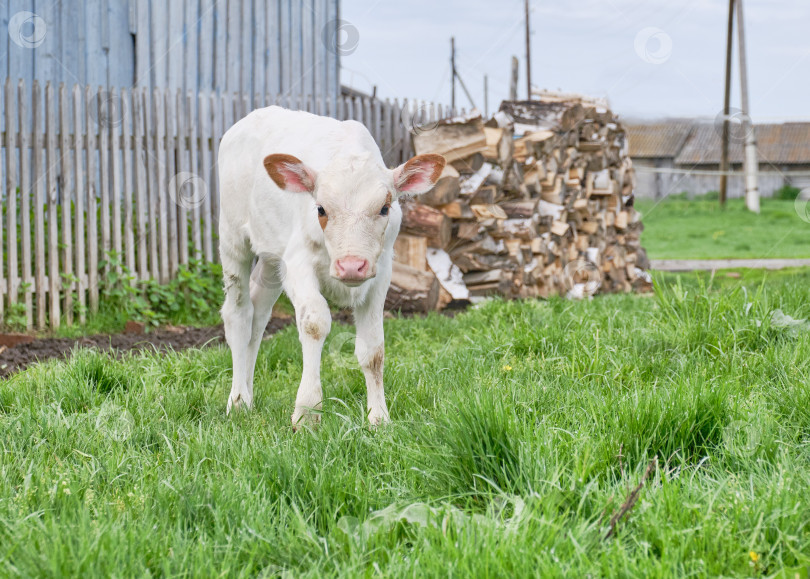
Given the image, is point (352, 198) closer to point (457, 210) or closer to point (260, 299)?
Answer: point (260, 299)

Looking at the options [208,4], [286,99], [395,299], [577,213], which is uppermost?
[208,4]

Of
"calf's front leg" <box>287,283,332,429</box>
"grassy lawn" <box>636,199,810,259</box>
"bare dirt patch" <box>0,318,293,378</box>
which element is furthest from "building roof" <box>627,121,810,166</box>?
"calf's front leg" <box>287,283,332,429</box>

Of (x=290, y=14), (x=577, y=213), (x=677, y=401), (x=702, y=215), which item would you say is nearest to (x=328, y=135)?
(x=677, y=401)

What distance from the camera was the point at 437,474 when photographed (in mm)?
2443

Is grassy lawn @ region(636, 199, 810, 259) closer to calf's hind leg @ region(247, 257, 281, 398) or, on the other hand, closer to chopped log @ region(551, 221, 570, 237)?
chopped log @ region(551, 221, 570, 237)

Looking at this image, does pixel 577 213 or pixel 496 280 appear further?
pixel 577 213

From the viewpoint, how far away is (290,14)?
11.9 meters

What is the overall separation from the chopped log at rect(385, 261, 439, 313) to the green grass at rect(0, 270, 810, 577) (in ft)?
12.4

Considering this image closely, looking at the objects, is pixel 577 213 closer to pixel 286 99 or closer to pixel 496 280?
pixel 496 280

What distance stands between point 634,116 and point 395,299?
17.5ft

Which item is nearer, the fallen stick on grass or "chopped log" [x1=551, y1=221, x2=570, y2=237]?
the fallen stick on grass

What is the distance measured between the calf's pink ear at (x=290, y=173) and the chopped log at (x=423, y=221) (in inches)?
197

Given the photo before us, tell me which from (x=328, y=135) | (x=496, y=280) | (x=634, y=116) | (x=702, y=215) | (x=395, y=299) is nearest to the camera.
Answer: (x=328, y=135)

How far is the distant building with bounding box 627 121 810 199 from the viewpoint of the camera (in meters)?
32.2
